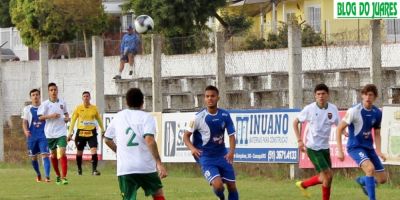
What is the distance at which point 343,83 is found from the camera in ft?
86.9

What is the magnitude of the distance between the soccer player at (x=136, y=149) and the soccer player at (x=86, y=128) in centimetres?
1201

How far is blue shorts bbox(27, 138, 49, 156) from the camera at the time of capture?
25172mm

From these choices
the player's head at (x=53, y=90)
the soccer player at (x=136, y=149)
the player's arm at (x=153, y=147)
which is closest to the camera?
the player's arm at (x=153, y=147)

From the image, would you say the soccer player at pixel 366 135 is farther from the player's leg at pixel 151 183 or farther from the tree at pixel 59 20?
the tree at pixel 59 20

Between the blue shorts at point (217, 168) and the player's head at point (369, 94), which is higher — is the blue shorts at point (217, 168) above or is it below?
below

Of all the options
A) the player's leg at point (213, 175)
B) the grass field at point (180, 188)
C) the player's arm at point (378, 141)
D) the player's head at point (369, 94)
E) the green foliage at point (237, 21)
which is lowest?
the grass field at point (180, 188)

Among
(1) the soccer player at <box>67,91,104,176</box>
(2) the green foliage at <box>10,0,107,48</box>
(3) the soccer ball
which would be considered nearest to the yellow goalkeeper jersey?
(1) the soccer player at <box>67,91,104,176</box>

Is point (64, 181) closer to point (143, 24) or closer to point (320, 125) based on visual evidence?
point (320, 125)

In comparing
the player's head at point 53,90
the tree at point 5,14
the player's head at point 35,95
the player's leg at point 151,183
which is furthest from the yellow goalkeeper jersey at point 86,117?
the tree at point 5,14

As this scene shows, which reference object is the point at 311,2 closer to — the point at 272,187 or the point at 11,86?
the point at 11,86

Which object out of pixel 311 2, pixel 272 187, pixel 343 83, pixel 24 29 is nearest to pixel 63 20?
pixel 24 29

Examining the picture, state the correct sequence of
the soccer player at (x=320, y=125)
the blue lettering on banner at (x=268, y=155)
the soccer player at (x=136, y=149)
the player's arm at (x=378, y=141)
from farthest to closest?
the blue lettering on banner at (x=268, y=155) → the soccer player at (x=320, y=125) → the player's arm at (x=378, y=141) → the soccer player at (x=136, y=149)

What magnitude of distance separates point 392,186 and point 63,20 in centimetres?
2808

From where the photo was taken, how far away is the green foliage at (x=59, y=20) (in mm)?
47750
